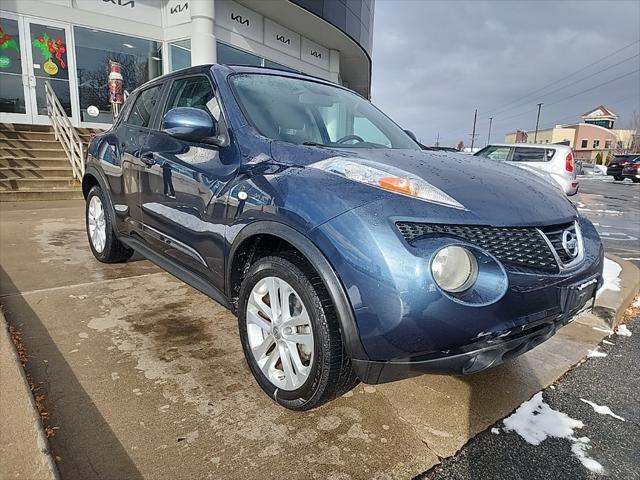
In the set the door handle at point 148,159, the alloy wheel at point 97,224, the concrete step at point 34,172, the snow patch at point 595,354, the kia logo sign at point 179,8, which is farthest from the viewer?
the kia logo sign at point 179,8

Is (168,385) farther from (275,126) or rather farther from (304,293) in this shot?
(275,126)

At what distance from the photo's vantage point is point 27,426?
1.70m

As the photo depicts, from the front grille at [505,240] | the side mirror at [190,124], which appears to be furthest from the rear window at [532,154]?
the side mirror at [190,124]

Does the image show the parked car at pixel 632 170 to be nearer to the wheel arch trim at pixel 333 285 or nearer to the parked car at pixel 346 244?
the parked car at pixel 346 244

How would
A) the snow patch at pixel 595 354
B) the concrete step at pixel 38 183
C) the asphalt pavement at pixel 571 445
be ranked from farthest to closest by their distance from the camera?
the concrete step at pixel 38 183
the snow patch at pixel 595 354
the asphalt pavement at pixel 571 445

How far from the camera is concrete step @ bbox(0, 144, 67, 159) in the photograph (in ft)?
28.6

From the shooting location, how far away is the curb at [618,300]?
3.34 m

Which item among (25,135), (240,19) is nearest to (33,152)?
(25,135)

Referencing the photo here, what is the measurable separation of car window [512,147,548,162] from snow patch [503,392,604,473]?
969cm

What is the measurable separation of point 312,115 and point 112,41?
11.1 m

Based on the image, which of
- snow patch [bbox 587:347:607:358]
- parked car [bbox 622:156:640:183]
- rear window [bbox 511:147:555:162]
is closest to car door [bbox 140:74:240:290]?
snow patch [bbox 587:347:607:358]

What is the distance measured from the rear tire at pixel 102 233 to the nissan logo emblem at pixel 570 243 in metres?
3.48

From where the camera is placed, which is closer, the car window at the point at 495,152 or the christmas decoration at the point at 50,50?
the christmas decoration at the point at 50,50

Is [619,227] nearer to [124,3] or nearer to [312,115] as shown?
[312,115]
